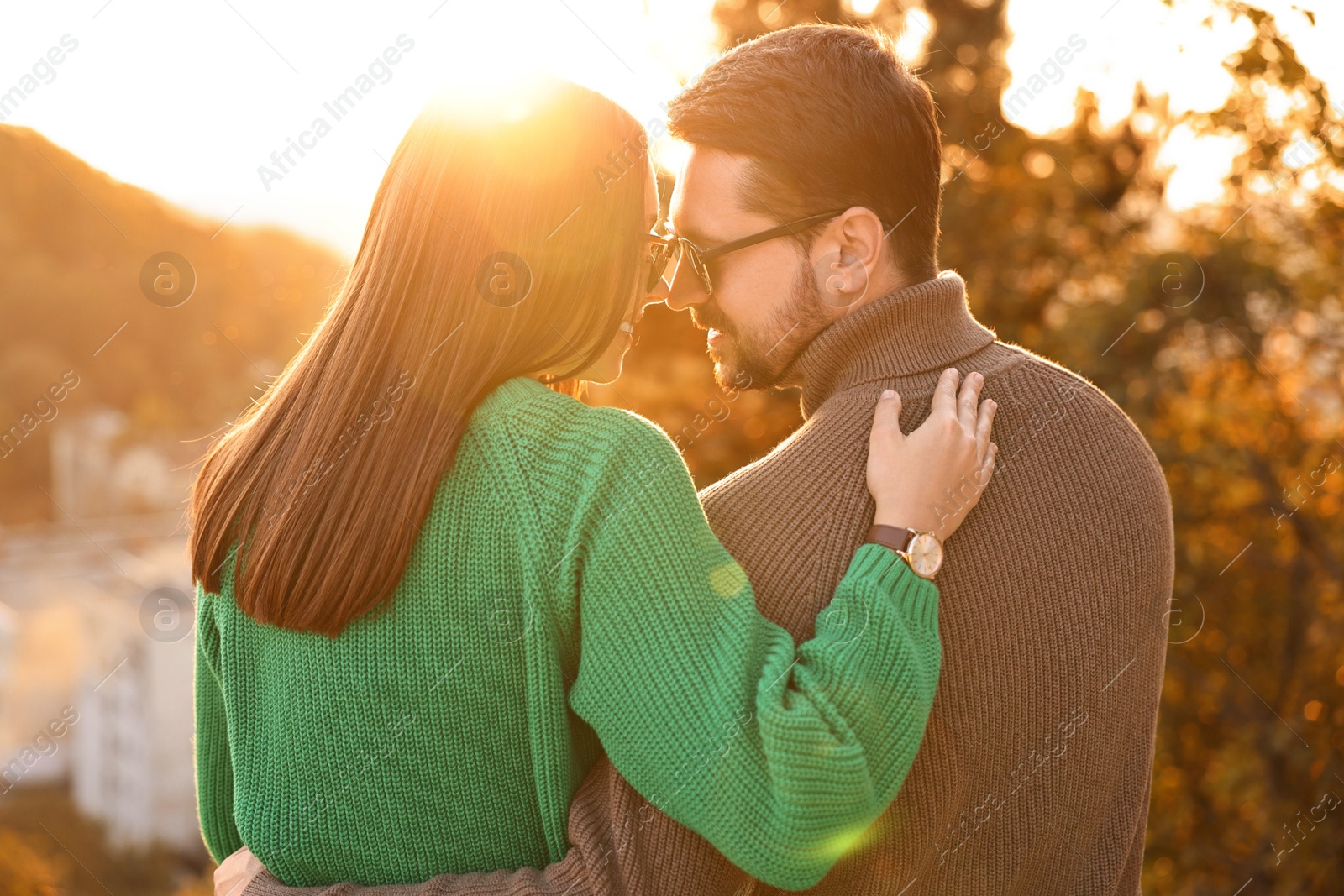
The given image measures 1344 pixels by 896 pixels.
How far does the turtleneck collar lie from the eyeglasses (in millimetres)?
204

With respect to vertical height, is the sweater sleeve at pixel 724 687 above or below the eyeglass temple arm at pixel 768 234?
below

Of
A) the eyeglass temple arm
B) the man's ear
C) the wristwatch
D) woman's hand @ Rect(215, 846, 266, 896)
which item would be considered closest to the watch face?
the wristwatch

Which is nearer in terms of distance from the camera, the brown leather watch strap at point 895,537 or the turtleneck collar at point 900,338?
the brown leather watch strap at point 895,537

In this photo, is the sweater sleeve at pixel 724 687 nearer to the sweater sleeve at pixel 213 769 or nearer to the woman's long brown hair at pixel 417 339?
the woman's long brown hair at pixel 417 339

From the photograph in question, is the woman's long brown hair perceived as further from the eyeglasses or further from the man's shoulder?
the man's shoulder

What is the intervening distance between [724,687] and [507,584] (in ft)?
1.08

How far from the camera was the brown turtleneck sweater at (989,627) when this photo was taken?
1522mm

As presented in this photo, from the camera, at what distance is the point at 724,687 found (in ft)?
4.32

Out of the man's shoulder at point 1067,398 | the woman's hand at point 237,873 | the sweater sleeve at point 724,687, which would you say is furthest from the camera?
the man's shoulder at point 1067,398

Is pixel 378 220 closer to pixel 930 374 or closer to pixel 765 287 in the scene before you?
pixel 765 287

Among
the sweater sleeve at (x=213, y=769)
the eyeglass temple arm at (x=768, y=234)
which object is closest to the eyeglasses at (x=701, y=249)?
the eyeglass temple arm at (x=768, y=234)

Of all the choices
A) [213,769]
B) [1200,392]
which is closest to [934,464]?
[213,769]

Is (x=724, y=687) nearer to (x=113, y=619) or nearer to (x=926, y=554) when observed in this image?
(x=926, y=554)

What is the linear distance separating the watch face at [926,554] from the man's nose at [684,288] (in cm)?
75
